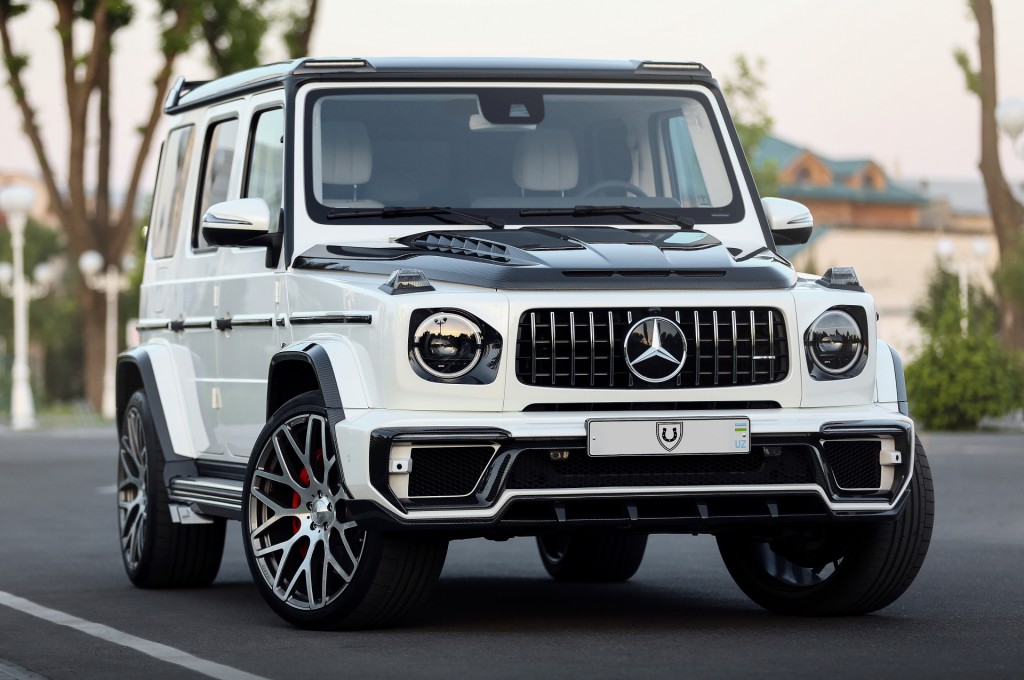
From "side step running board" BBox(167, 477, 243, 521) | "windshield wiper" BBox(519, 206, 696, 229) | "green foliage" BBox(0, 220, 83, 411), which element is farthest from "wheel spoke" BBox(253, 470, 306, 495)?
"green foliage" BBox(0, 220, 83, 411)

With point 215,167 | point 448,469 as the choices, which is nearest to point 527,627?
point 448,469

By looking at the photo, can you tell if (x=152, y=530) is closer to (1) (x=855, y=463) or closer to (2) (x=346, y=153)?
(2) (x=346, y=153)

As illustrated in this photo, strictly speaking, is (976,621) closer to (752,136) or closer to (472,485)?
(472,485)

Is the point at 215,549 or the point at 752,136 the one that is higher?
the point at 752,136

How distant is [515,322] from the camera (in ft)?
24.0

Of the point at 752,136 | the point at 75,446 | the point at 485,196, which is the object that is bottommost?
the point at 75,446

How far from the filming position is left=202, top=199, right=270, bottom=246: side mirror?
840 cm

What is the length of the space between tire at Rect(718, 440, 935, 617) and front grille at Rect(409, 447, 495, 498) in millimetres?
1444

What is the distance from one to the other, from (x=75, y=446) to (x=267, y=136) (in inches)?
817

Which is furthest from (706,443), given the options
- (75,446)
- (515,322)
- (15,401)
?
(15,401)

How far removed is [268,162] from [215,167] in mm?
909

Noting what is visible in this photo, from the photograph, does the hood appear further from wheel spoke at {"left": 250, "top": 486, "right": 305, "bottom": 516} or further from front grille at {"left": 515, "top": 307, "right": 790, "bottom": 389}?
wheel spoke at {"left": 250, "top": 486, "right": 305, "bottom": 516}

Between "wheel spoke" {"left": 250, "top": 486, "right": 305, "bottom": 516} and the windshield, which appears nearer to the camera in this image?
"wheel spoke" {"left": 250, "top": 486, "right": 305, "bottom": 516}

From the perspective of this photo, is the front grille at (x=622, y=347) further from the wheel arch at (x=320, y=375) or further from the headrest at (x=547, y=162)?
the headrest at (x=547, y=162)
